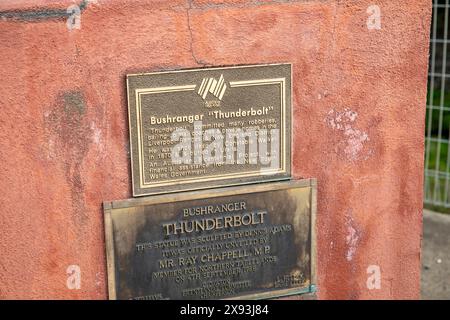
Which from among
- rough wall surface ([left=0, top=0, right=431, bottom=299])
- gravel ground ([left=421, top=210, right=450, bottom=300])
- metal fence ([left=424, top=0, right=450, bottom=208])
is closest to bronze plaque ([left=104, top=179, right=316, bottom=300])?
rough wall surface ([left=0, top=0, right=431, bottom=299])

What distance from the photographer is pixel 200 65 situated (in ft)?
12.9

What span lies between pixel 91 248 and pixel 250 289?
936 mm

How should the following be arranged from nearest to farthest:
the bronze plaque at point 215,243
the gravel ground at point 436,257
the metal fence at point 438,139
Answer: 1. the bronze plaque at point 215,243
2. the gravel ground at point 436,257
3. the metal fence at point 438,139

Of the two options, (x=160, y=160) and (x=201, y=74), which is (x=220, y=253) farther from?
(x=201, y=74)

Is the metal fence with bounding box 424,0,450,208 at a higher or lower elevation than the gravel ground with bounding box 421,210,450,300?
higher

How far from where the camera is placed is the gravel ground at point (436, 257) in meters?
5.33

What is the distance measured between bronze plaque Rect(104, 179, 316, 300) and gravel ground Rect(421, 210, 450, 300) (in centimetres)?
136

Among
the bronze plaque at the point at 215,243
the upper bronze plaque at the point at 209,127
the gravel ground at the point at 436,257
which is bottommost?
the gravel ground at the point at 436,257

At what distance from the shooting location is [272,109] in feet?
13.4

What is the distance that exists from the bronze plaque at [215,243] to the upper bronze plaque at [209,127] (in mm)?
99

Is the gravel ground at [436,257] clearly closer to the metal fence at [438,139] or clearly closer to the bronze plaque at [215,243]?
the metal fence at [438,139]

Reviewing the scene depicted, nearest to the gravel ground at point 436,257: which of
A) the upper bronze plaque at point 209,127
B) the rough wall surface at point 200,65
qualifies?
the rough wall surface at point 200,65

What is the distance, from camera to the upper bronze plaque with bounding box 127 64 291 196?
12.8ft

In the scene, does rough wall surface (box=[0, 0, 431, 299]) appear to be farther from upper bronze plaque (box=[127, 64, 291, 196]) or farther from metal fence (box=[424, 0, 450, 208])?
metal fence (box=[424, 0, 450, 208])
